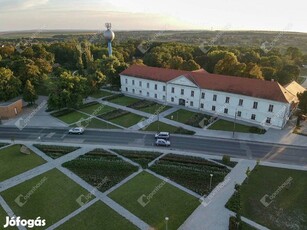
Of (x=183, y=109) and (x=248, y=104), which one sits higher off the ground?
(x=248, y=104)

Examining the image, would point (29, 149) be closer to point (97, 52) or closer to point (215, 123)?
point (215, 123)

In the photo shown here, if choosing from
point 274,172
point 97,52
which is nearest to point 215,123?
point 274,172

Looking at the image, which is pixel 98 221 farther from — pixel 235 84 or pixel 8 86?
pixel 8 86

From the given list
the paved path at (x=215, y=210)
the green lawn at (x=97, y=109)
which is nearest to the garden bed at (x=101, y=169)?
the paved path at (x=215, y=210)

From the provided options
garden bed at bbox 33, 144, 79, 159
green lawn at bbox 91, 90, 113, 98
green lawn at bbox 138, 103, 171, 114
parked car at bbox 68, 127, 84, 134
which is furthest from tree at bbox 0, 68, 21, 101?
green lawn at bbox 138, 103, 171, 114

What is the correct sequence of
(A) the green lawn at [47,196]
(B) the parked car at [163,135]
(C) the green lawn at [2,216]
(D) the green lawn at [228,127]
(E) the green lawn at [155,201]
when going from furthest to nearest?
(D) the green lawn at [228,127] < (B) the parked car at [163,135] < (A) the green lawn at [47,196] < (E) the green lawn at [155,201] < (C) the green lawn at [2,216]

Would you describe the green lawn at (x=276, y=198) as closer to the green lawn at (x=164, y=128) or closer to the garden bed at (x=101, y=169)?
the garden bed at (x=101, y=169)
